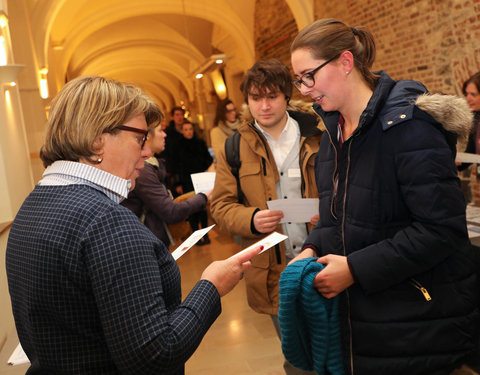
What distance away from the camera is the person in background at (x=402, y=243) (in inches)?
54.9

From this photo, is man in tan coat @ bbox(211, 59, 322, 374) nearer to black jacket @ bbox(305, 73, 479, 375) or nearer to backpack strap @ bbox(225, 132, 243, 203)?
backpack strap @ bbox(225, 132, 243, 203)

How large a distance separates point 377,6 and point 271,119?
18.5ft

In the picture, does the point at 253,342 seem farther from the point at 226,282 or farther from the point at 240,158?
→ the point at 226,282

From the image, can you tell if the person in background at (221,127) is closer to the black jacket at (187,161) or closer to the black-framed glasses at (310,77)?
the black jacket at (187,161)

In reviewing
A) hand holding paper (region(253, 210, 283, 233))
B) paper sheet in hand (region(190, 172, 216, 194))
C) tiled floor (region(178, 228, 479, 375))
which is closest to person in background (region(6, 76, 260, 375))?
hand holding paper (region(253, 210, 283, 233))

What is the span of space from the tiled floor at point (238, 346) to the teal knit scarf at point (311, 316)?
1.91 meters

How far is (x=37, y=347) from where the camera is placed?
1158 millimetres

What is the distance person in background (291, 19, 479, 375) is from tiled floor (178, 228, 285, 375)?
2.09 metres

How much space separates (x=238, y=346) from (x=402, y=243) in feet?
9.03

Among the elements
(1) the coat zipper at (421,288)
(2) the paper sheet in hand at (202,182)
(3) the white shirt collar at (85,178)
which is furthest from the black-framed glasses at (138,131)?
(2) the paper sheet in hand at (202,182)

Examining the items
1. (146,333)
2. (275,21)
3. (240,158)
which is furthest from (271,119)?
(275,21)

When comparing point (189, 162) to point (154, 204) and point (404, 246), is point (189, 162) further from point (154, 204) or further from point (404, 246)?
point (404, 246)

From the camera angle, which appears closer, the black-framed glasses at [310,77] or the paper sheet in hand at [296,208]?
the black-framed glasses at [310,77]

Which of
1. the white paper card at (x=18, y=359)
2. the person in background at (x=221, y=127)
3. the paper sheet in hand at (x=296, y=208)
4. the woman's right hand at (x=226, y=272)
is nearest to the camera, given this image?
the woman's right hand at (x=226, y=272)
